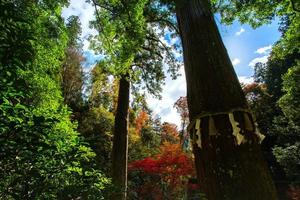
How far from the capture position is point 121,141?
8.20 metres

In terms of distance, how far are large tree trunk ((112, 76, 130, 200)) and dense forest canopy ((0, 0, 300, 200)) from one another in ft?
0.09

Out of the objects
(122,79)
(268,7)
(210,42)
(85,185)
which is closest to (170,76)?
(122,79)

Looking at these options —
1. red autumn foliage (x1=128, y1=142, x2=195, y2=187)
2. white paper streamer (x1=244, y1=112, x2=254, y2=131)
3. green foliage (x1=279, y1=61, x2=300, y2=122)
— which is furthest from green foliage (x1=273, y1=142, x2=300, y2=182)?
white paper streamer (x1=244, y1=112, x2=254, y2=131)

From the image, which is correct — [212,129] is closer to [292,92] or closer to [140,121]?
[292,92]

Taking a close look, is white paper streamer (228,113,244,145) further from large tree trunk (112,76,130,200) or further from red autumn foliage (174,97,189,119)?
red autumn foliage (174,97,189,119)

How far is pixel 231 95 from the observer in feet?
5.89

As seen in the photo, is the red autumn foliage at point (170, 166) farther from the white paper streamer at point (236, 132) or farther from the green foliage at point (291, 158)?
the white paper streamer at point (236, 132)

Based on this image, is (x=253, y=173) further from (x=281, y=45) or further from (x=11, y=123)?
(x=281, y=45)

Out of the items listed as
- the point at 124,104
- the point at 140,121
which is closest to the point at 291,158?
the point at 124,104

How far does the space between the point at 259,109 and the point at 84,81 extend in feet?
40.7

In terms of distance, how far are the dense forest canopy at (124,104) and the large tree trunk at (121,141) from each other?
28 millimetres

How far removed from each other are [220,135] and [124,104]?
7246 mm

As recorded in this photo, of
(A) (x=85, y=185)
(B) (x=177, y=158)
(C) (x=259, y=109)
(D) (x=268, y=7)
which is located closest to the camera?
(A) (x=85, y=185)

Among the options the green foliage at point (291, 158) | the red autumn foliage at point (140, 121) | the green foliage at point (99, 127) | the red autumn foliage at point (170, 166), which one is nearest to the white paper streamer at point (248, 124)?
the red autumn foliage at point (170, 166)
